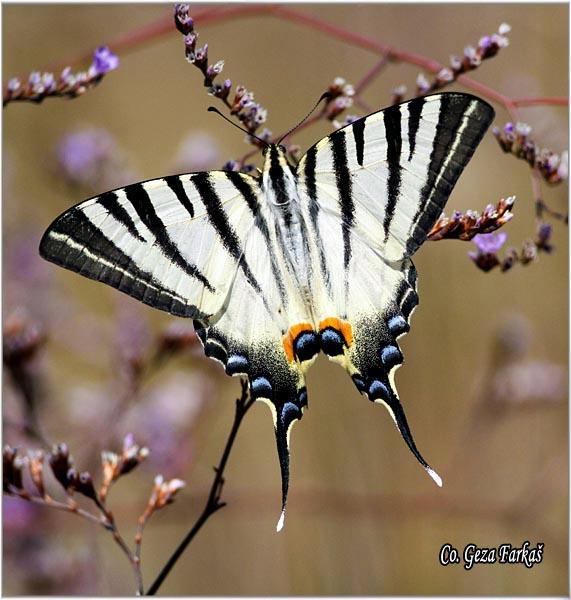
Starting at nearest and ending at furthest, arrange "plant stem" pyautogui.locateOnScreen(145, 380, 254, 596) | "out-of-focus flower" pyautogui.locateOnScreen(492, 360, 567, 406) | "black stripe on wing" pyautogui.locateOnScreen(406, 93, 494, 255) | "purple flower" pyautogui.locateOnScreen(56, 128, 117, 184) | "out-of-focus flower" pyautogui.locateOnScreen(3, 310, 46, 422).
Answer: "plant stem" pyautogui.locateOnScreen(145, 380, 254, 596)
"black stripe on wing" pyautogui.locateOnScreen(406, 93, 494, 255)
"out-of-focus flower" pyautogui.locateOnScreen(3, 310, 46, 422)
"purple flower" pyautogui.locateOnScreen(56, 128, 117, 184)
"out-of-focus flower" pyautogui.locateOnScreen(492, 360, 567, 406)

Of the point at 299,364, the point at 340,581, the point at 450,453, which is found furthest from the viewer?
the point at 450,453

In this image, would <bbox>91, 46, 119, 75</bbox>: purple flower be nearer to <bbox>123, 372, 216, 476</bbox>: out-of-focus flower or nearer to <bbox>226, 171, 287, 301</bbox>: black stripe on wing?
<bbox>226, 171, 287, 301</bbox>: black stripe on wing

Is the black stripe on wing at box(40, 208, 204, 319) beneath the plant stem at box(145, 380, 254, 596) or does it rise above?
above

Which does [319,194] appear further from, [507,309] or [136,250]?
[507,309]

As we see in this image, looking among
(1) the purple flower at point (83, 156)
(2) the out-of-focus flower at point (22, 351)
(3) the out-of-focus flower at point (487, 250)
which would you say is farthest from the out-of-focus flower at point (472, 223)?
(1) the purple flower at point (83, 156)

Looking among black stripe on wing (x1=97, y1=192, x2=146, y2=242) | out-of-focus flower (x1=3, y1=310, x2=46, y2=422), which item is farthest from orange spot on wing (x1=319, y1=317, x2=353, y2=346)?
out-of-focus flower (x1=3, y1=310, x2=46, y2=422)

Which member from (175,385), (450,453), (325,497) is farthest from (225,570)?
(450,453)

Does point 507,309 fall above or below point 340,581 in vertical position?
above

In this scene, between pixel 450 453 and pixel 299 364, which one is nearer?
pixel 299 364

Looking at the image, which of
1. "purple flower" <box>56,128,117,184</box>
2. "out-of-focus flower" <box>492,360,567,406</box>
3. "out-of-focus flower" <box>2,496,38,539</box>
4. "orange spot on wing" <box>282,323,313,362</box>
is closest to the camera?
"orange spot on wing" <box>282,323,313,362</box>
